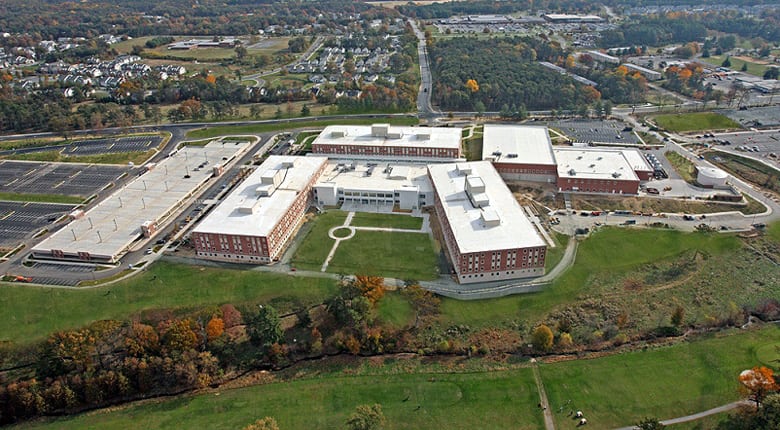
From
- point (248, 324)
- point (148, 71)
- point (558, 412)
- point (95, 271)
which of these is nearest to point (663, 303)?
point (558, 412)

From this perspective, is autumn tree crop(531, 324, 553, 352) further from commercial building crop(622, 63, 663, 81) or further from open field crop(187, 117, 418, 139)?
commercial building crop(622, 63, 663, 81)

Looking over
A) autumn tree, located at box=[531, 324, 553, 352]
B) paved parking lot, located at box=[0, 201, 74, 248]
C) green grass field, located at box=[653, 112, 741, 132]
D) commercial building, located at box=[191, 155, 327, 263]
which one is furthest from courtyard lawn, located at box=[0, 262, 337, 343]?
green grass field, located at box=[653, 112, 741, 132]

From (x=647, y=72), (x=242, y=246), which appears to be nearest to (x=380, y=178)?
(x=242, y=246)

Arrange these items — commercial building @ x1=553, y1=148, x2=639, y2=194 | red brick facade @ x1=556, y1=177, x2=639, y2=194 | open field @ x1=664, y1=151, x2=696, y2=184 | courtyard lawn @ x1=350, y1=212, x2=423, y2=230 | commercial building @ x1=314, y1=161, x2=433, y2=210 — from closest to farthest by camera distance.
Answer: courtyard lawn @ x1=350, y1=212, x2=423, y2=230, commercial building @ x1=314, y1=161, x2=433, y2=210, red brick facade @ x1=556, y1=177, x2=639, y2=194, commercial building @ x1=553, y1=148, x2=639, y2=194, open field @ x1=664, y1=151, x2=696, y2=184

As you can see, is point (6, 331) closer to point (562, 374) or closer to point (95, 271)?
point (95, 271)

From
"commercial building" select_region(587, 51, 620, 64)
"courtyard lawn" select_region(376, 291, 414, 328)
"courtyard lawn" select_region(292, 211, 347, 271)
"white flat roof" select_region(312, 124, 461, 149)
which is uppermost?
"commercial building" select_region(587, 51, 620, 64)

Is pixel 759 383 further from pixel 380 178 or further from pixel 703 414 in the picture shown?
pixel 380 178
